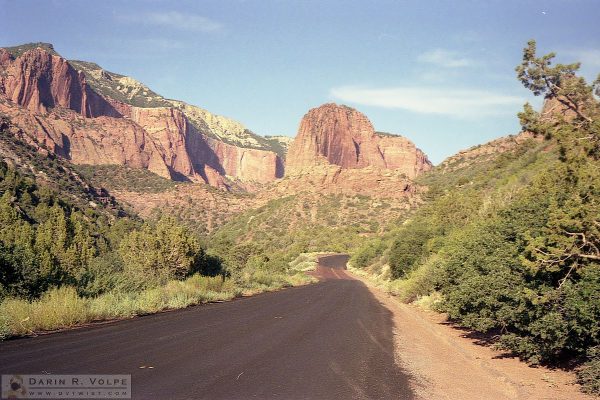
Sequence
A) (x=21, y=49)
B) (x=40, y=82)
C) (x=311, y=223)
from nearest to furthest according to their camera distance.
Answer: (x=311, y=223)
(x=40, y=82)
(x=21, y=49)

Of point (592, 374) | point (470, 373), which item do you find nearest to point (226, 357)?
point (470, 373)

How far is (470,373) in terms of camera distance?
8.98 m

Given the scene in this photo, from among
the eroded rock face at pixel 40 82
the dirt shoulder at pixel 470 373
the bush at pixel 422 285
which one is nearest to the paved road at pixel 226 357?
the dirt shoulder at pixel 470 373

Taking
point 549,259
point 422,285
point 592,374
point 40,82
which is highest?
point 40,82

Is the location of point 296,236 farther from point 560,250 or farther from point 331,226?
point 560,250

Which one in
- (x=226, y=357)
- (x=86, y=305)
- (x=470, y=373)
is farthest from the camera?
(x=86, y=305)

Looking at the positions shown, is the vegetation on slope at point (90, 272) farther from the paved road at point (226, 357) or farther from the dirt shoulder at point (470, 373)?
the dirt shoulder at point (470, 373)

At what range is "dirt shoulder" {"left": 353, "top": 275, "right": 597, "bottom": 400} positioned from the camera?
7.42 metres

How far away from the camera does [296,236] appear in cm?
10881

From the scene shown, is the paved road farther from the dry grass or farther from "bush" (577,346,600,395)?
"bush" (577,346,600,395)

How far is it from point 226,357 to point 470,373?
4713mm

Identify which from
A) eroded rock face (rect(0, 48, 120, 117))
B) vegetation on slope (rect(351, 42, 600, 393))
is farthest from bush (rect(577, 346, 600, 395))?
eroded rock face (rect(0, 48, 120, 117))

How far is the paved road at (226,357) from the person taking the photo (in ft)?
21.5

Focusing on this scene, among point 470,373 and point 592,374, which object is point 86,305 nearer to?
point 470,373
